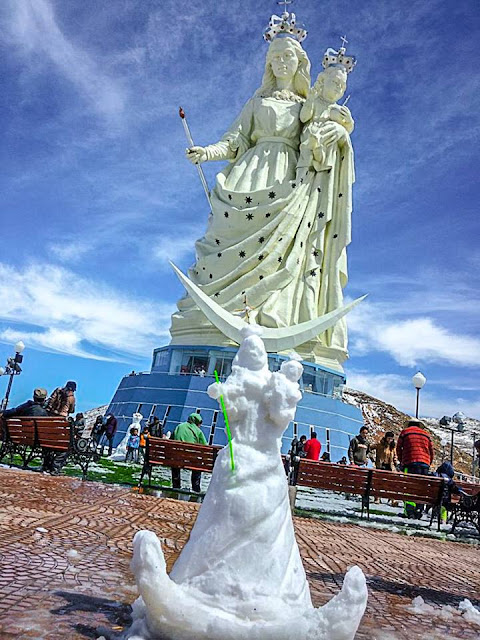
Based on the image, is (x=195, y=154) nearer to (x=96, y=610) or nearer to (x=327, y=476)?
(x=327, y=476)

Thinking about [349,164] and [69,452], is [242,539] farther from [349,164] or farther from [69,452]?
[349,164]

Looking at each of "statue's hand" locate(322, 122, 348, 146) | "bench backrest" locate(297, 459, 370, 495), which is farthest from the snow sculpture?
"statue's hand" locate(322, 122, 348, 146)

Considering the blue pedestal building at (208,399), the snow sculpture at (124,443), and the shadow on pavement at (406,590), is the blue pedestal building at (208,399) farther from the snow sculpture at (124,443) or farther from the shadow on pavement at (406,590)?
the shadow on pavement at (406,590)

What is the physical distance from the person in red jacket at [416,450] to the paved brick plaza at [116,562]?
7.01ft

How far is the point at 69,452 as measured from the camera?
27.5ft

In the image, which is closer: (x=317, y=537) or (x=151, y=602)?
(x=151, y=602)

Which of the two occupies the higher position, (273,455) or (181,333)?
(181,333)

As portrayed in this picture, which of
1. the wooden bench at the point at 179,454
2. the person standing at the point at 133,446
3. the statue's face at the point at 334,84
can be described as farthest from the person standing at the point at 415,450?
the statue's face at the point at 334,84

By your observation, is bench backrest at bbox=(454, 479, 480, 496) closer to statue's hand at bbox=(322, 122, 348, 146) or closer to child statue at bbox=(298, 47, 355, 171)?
child statue at bbox=(298, 47, 355, 171)

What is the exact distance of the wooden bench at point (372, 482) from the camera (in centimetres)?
774

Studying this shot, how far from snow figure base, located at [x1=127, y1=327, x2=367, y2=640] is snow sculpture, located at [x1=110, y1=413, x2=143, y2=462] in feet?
38.6

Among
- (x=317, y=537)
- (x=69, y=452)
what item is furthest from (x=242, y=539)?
(x=69, y=452)

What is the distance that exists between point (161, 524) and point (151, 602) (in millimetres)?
3186

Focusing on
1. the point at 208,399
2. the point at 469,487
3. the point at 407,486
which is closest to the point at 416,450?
the point at 469,487
